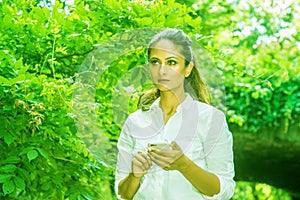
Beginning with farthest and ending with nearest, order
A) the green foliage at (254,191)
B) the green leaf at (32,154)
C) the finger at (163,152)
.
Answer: the green foliage at (254,191), the green leaf at (32,154), the finger at (163,152)

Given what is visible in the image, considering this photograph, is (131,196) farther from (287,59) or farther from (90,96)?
(287,59)

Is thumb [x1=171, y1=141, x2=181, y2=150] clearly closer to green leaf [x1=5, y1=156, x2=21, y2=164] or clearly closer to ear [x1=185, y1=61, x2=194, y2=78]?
ear [x1=185, y1=61, x2=194, y2=78]

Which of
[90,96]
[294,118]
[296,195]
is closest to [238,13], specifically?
[294,118]

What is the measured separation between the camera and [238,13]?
16.4ft

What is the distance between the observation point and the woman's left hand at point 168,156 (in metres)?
1.02

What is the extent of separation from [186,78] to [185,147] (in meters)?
0.15

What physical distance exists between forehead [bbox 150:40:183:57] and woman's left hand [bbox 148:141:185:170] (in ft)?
0.61

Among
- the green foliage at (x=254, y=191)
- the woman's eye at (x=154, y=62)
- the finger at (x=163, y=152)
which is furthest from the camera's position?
the green foliage at (x=254, y=191)

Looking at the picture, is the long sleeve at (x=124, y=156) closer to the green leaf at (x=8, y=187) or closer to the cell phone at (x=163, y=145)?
the cell phone at (x=163, y=145)

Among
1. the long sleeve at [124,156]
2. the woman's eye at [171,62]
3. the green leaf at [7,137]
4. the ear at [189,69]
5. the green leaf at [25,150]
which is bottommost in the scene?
the green leaf at [25,150]

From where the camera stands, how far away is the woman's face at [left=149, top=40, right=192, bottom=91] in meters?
1.12

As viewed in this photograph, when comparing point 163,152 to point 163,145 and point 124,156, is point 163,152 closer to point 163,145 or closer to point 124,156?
point 163,145

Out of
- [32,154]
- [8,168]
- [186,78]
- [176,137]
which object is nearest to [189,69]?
[186,78]

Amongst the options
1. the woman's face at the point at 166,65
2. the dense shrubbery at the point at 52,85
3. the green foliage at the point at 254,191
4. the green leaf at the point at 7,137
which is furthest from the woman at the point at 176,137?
the green foliage at the point at 254,191
